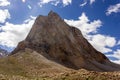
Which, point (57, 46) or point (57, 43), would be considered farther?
point (57, 43)

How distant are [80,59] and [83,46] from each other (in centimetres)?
1913

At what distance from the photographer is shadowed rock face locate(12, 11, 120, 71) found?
105 m

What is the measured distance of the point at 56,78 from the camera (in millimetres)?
46312

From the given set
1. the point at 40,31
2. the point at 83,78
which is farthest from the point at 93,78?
the point at 40,31

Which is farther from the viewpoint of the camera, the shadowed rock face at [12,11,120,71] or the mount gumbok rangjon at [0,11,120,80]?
the shadowed rock face at [12,11,120,71]

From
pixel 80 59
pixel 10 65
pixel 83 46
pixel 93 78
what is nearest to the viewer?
pixel 93 78

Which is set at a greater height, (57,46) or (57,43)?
(57,43)

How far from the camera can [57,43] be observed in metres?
112

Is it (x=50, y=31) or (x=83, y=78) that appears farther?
(x=50, y=31)

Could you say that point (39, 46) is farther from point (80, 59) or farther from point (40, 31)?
point (80, 59)

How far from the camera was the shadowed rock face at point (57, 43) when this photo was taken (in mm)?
105012

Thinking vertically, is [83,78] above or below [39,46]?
below

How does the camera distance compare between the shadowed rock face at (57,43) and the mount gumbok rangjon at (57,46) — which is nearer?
the mount gumbok rangjon at (57,46)

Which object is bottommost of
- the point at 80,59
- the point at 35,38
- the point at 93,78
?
the point at 93,78
